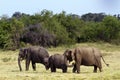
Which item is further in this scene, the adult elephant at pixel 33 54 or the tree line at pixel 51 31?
the tree line at pixel 51 31

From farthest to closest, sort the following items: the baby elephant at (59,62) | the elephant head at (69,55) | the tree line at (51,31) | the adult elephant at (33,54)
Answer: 1. the tree line at (51,31)
2. the adult elephant at (33,54)
3. the baby elephant at (59,62)
4. the elephant head at (69,55)

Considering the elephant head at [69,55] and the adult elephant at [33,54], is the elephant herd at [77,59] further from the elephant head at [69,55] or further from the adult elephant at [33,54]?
the adult elephant at [33,54]

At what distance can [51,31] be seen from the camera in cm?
4653

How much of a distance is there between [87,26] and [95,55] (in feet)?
123

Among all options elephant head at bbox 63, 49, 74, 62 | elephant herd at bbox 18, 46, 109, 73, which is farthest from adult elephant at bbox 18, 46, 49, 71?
elephant head at bbox 63, 49, 74, 62

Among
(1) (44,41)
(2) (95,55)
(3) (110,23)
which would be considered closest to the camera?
(2) (95,55)

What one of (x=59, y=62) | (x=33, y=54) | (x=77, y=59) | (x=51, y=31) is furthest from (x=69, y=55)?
(x=51, y=31)

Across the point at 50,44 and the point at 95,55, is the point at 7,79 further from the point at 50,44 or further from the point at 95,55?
the point at 50,44

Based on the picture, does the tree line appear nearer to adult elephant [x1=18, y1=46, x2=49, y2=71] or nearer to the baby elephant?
adult elephant [x1=18, y1=46, x2=49, y2=71]

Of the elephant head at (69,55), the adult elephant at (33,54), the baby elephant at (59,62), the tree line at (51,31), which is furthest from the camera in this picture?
the tree line at (51,31)

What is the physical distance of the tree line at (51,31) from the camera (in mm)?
44281

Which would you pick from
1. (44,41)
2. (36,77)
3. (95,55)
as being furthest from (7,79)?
(44,41)

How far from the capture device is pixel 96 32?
52.4m

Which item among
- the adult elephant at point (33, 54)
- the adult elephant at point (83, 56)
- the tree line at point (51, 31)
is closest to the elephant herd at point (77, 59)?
the adult elephant at point (83, 56)
